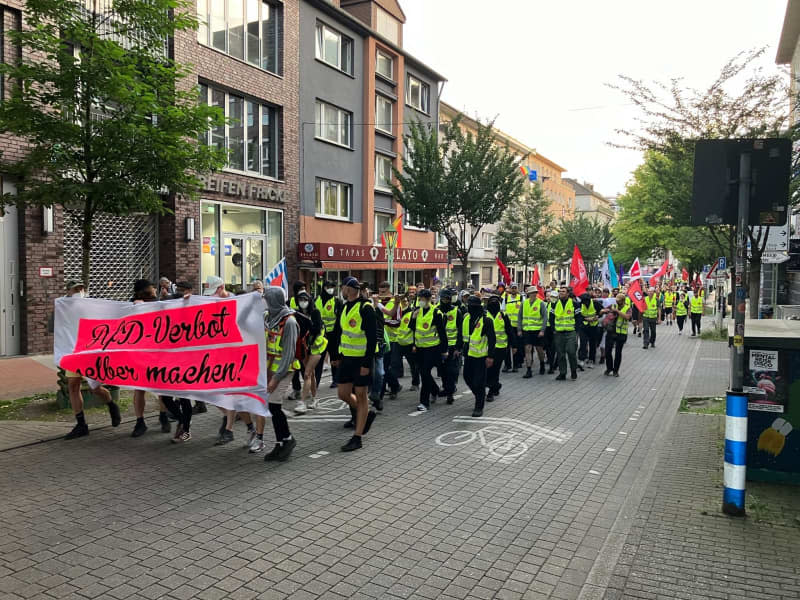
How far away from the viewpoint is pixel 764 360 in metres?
6.47

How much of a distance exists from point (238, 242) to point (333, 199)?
248 inches

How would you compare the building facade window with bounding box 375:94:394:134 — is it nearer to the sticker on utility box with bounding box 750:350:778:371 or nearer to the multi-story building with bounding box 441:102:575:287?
the multi-story building with bounding box 441:102:575:287

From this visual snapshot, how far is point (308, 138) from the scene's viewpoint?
24.6 metres

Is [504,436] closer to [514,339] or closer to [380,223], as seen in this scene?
[514,339]

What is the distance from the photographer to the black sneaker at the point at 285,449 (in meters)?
7.20

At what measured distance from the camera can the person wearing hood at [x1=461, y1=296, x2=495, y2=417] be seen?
9938 millimetres

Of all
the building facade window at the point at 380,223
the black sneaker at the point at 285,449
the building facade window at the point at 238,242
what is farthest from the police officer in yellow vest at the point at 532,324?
the building facade window at the point at 380,223

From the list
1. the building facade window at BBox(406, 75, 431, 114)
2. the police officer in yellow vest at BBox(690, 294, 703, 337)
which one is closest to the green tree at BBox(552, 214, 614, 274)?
the building facade window at BBox(406, 75, 431, 114)

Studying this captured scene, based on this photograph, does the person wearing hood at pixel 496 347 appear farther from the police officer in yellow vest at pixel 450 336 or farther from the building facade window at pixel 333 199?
the building facade window at pixel 333 199

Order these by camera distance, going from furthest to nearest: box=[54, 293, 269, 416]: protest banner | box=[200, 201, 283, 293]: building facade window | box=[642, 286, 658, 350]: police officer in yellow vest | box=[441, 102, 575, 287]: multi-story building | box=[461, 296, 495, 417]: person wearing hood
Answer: box=[441, 102, 575, 287]: multi-story building
box=[200, 201, 283, 293]: building facade window
box=[642, 286, 658, 350]: police officer in yellow vest
box=[461, 296, 495, 417]: person wearing hood
box=[54, 293, 269, 416]: protest banner

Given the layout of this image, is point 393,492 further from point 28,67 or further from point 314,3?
point 314,3

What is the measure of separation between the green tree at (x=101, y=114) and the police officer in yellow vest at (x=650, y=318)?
46.9ft

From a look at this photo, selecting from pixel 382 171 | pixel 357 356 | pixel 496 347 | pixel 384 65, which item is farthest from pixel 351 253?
pixel 357 356

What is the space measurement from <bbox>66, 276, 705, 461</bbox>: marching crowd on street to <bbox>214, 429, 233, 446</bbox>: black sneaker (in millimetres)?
13
